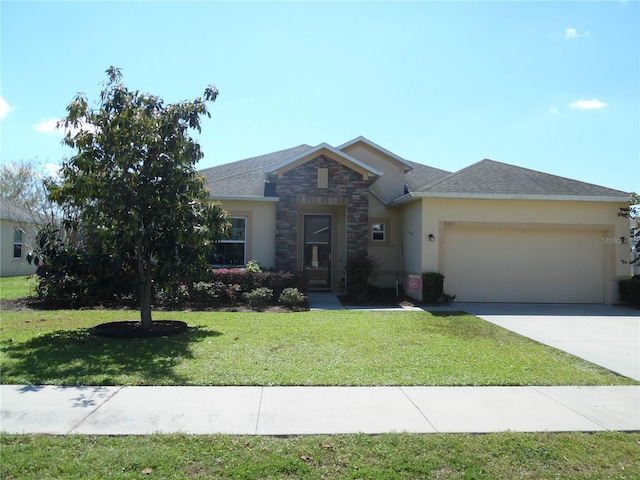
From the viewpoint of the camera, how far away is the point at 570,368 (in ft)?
23.0

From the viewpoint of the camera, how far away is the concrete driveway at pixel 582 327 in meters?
7.92

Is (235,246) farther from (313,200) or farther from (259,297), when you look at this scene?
(259,297)

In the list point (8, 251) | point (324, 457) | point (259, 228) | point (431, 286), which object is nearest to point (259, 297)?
point (259, 228)

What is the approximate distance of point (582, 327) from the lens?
10.8 m

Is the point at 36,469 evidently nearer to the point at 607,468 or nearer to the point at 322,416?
the point at 322,416

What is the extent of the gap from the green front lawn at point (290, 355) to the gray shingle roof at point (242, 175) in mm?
6424

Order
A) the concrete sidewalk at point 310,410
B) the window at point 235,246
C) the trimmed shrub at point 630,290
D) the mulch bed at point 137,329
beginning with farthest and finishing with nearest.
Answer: the window at point 235,246 → the trimmed shrub at point 630,290 → the mulch bed at point 137,329 → the concrete sidewalk at point 310,410

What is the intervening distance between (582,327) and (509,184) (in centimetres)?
567

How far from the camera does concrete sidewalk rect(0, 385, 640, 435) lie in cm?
453

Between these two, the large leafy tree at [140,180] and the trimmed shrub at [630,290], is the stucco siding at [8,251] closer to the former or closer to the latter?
the large leafy tree at [140,180]

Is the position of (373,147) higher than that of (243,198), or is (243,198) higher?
(373,147)

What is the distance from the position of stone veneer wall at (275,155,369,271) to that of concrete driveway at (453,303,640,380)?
415 centimetres

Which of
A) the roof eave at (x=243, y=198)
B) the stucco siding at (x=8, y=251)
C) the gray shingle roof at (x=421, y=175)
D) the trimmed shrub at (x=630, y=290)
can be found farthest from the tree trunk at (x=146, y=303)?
the stucco siding at (x=8, y=251)

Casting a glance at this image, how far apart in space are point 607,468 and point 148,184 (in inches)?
325
